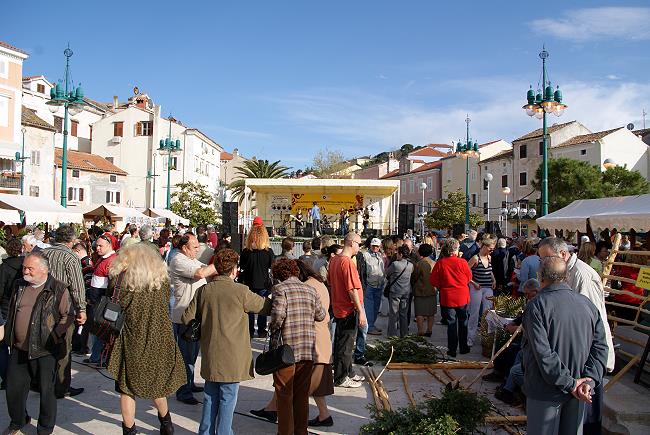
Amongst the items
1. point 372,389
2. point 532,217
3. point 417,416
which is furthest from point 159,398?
point 532,217

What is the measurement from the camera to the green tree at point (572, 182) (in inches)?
1399

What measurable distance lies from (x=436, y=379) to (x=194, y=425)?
9.54ft

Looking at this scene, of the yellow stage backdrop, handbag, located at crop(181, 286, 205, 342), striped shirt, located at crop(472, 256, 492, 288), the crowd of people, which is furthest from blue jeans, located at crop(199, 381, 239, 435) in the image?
the yellow stage backdrop

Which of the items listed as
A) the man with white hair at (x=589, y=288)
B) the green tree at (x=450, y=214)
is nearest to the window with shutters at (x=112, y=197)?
the green tree at (x=450, y=214)

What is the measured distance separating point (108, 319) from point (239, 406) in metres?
1.88

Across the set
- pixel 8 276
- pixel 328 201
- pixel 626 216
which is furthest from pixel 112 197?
pixel 626 216

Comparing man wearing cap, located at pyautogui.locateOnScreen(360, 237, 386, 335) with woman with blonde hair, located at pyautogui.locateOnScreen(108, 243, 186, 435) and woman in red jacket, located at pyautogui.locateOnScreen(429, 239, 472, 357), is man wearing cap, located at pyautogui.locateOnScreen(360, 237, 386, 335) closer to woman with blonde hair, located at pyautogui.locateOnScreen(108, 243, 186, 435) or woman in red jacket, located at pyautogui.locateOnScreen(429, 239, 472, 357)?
woman in red jacket, located at pyautogui.locateOnScreen(429, 239, 472, 357)

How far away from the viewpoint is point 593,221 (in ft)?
34.4

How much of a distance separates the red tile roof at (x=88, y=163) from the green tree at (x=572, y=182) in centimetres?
3300

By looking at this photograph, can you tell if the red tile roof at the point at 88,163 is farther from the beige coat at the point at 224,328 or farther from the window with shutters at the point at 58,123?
the beige coat at the point at 224,328

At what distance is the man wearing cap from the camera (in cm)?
909

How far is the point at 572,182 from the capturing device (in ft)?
118

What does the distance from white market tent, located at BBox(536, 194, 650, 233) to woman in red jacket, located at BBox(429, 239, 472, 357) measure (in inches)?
118

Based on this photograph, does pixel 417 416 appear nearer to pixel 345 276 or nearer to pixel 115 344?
pixel 345 276
